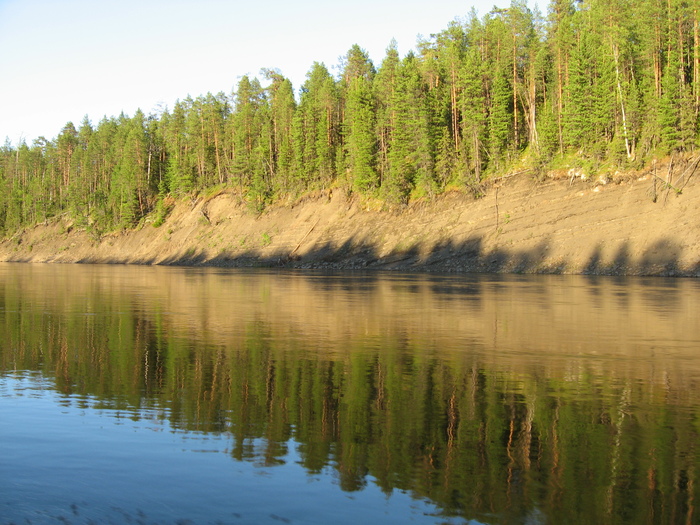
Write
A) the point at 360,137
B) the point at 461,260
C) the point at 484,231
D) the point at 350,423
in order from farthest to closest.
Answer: the point at 360,137 < the point at 484,231 < the point at 461,260 < the point at 350,423

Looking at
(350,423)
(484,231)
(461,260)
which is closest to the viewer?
(350,423)

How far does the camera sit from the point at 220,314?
1000 inches

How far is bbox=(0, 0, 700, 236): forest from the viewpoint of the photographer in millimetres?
64562

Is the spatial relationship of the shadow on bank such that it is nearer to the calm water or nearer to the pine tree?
the pine tree

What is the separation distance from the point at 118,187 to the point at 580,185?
83.2 m

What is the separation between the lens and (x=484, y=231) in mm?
64438

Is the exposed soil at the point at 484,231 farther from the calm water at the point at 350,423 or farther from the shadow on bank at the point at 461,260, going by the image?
the calm water at the point at 350,423

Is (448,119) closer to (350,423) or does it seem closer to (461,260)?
(461,260)

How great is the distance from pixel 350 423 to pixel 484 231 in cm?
5607

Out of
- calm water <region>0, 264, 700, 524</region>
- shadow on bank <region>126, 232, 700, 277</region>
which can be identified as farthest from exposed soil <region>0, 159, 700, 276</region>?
calm water <region>0, 264, 700, 524</region>

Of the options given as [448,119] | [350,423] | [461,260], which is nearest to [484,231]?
[461,260]

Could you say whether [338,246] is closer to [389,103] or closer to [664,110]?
[389,103]

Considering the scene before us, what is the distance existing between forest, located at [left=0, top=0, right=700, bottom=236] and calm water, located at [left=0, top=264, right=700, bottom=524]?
48.8 metres

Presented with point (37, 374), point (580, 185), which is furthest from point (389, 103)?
point (37, 374)
